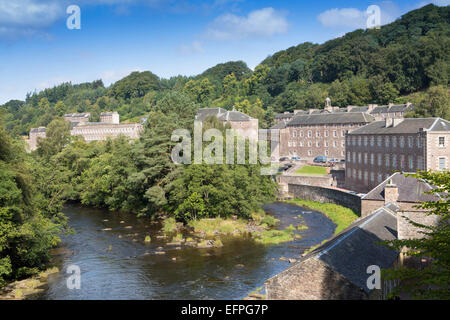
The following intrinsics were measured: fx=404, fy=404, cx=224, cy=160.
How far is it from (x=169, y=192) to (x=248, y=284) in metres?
21.8

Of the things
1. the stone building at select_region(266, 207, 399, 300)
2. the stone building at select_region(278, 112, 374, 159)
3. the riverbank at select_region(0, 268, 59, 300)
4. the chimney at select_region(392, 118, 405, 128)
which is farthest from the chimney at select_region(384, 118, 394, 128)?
the riverbank at select_region(0, 268, 59, 300)

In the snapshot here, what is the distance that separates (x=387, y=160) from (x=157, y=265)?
1162 inches

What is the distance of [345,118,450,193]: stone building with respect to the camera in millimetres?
39000

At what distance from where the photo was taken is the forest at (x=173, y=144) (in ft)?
83.3

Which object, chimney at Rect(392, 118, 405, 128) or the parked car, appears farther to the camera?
the parked car

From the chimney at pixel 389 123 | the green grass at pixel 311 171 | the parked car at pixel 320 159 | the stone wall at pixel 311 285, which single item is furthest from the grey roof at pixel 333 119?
the stone wall at pixel 311 285

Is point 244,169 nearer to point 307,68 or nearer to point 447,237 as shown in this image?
point 447,237

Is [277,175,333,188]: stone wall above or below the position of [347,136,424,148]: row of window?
below

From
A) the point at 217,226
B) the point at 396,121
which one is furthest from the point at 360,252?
the point at 396,121

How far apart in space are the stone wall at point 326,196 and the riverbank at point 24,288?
98.0ft

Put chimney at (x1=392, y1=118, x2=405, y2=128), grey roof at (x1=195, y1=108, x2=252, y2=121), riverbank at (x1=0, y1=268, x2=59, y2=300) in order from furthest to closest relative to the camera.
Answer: grey roof at (x1=195, y1=108, x2=252, y2=121) < chimney at (x1=392, y1=118, x2=405, y2=128) < riverbank at (x1=0, y1=268, x2=59, y2=300)

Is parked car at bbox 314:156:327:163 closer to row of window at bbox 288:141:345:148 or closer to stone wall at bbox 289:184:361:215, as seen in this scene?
row of window at bbox 288:141:345:148

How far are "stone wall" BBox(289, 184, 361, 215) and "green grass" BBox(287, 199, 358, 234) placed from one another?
0.59 m

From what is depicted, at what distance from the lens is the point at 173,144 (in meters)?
44.7
